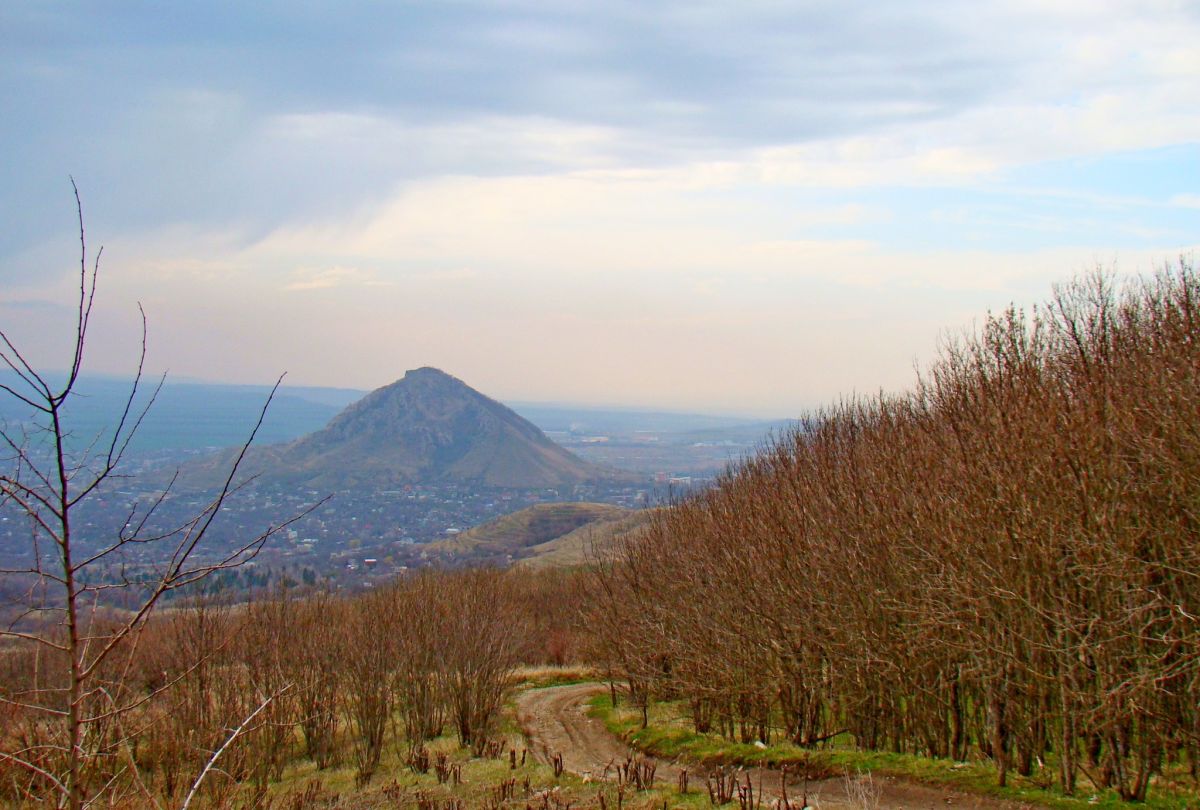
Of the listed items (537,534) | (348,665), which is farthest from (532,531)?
(348,665)

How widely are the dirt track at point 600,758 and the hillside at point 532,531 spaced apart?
89.9 metres

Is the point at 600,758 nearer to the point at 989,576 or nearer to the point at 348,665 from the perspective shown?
the point at 348,665

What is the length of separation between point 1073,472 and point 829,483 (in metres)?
8.63

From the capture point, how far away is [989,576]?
16.7 meters

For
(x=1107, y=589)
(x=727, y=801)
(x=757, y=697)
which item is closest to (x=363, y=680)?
(x=757, y=697)

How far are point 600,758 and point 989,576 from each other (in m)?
14.2

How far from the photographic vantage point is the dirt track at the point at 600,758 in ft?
54.1

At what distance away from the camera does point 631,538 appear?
35.8 m

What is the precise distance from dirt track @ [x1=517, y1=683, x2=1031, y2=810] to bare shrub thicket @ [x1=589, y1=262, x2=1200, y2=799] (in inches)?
55.1

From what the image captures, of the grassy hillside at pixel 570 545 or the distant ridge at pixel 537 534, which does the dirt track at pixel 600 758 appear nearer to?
the grassy hillside at pixel 570 545

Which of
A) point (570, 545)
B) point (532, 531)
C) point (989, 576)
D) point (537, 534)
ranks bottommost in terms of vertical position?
point (537, 534)

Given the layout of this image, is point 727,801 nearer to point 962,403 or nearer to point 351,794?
point 351,794

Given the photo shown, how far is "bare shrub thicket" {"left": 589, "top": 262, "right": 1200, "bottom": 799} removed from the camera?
1512 cm

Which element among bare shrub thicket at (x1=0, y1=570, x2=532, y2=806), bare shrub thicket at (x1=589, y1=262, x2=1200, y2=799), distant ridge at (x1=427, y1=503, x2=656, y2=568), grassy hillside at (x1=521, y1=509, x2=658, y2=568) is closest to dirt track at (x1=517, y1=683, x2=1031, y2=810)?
bare shrub thicket at (x1=589, y1=262, x2=1200, y2=799)
